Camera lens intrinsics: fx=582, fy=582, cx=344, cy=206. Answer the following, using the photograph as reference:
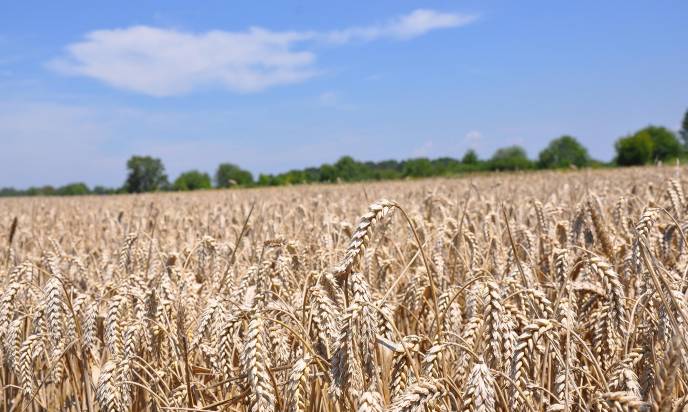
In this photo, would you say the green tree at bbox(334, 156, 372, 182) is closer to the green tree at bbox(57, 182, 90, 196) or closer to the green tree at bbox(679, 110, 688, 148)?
the green tree at bbox(57, 182, 90, 196)

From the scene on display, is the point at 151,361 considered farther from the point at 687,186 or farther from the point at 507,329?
the point at 687,186

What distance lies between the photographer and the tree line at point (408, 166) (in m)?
68.2

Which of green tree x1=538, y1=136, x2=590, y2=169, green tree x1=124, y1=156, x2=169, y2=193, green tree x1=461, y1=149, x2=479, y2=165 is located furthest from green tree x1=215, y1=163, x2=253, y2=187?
green tree x1=538, y1=136, x2=590, y2=169

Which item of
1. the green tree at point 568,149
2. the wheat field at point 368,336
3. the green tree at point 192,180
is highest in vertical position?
the green tree at point 568,149

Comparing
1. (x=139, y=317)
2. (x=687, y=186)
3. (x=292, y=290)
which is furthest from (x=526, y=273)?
(x=687, y=186)

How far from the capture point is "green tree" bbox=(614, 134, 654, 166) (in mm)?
78106

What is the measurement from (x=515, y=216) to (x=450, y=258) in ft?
7.26

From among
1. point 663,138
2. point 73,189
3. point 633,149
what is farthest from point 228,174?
point 663,138

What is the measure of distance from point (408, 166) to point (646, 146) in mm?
35141

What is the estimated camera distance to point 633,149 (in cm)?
8181

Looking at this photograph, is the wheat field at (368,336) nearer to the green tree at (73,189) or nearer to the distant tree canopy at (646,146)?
the distant tree canopy at (646,146)

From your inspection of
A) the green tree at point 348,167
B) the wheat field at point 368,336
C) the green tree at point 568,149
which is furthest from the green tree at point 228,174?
the wheat field at point 368,336

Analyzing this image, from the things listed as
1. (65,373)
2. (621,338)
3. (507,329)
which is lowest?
(65,373)

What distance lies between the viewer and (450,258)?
12.3 ft
